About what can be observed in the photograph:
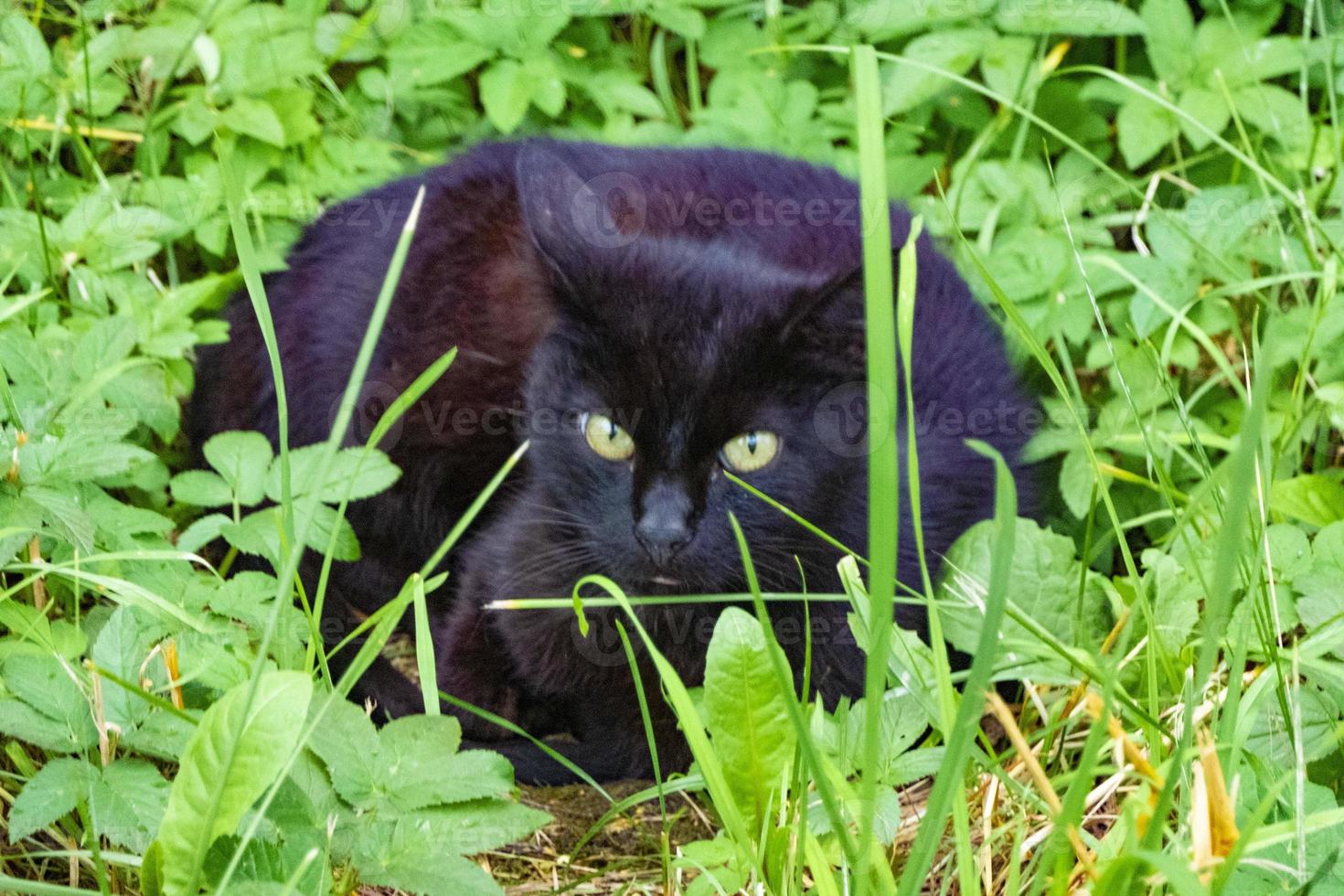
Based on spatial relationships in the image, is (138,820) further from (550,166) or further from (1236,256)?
(1236,256)

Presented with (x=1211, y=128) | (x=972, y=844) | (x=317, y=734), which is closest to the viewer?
(x=317, y=734)

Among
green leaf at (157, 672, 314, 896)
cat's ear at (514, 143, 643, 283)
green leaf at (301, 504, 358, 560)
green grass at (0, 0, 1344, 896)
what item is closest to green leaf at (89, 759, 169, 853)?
green grass at (0, 0, 1344, 896)

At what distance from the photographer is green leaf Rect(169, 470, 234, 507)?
167 cm

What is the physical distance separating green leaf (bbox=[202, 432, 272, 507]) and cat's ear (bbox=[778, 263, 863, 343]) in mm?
740

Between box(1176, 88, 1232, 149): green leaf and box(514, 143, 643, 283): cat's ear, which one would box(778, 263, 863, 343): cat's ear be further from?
box(1176, 88, 1232, 149): green leaf

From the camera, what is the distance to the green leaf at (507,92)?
8.18ft

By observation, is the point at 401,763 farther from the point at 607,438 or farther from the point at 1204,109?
the point at 1204,109

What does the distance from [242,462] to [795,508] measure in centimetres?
78

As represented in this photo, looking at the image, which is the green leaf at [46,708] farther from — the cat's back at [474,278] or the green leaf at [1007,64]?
the green leaf at [1007,64]

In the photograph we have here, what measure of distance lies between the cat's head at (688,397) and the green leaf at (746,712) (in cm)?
39

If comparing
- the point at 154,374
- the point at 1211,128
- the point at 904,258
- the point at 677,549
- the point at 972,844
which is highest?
the point at 904,258

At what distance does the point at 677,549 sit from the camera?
174cm

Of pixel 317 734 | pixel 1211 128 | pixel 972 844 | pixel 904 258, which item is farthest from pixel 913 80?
pixel 317 734

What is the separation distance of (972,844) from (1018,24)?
1.66 m
